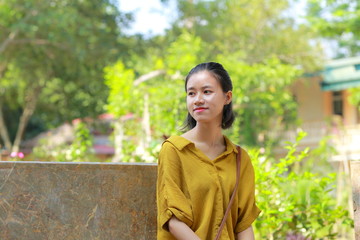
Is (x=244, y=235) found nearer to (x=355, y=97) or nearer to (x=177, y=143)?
(x=177, y=143)

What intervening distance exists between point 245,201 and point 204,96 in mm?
481

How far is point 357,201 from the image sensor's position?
2.79 m

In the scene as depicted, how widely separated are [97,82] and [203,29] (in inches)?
158

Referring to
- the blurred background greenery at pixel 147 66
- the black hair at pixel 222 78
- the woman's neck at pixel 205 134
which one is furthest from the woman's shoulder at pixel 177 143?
the blurred background greenery at pixel 147 66

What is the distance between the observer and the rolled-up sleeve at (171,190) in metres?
2.25

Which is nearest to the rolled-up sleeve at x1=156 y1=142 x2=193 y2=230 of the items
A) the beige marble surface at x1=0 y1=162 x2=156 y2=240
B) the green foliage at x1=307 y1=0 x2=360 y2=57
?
the beige marble surface at x1=0 y1=162 x2=156 y2=240

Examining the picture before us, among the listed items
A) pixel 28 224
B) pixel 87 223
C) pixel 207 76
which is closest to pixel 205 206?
pixel 207 76

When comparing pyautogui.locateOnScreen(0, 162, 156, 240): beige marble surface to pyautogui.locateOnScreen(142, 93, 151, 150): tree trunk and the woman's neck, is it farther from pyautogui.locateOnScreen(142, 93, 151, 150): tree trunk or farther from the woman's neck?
pyautogui.locateOnScreen(142, 93, 151, 150): tree trunk

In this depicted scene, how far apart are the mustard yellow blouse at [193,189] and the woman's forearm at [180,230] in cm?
2

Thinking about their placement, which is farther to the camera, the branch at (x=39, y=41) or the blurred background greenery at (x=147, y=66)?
the branch at (x=39, y=41)

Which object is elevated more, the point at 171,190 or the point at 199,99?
the point at 199,99

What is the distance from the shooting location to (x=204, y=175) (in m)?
2.33

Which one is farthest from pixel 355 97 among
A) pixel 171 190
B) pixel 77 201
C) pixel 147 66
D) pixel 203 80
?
pixel 171 190

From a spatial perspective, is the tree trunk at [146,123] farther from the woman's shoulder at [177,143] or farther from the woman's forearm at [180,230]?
the woman's forearm at [180,230]
